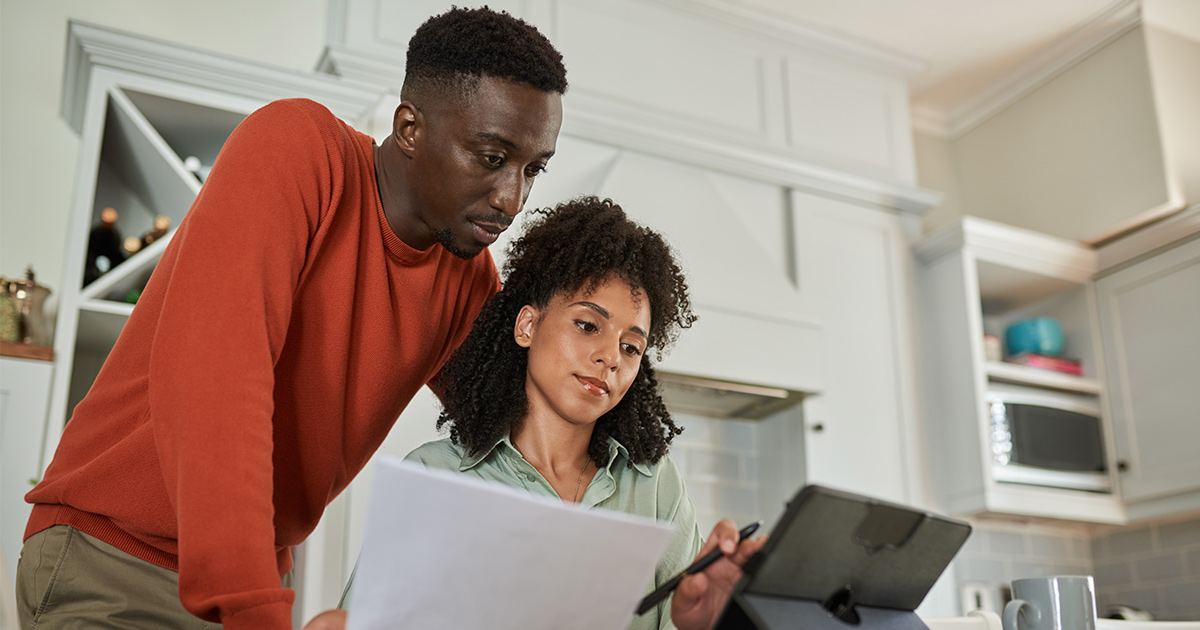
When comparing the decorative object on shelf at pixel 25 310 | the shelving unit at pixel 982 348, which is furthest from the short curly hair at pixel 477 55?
the shelving unit at pixel 982 348

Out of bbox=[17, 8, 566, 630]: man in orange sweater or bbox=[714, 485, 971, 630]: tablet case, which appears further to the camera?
bbox=[17, 8, 566, 630]: man in orange sweater

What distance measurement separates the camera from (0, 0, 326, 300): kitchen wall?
2.45m

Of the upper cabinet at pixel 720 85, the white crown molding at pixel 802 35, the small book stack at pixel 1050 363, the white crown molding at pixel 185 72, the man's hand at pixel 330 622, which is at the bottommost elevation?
the man's hand at pixel 330 622

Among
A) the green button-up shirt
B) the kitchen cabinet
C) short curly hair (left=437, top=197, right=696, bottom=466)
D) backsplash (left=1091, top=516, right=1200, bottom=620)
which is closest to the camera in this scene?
the green button-up shirt

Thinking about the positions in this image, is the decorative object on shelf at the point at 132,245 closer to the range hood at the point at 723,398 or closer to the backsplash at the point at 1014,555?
the range hood at the point at 723,398

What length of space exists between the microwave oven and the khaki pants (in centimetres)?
A: 256

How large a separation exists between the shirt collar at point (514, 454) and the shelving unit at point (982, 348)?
1960mm

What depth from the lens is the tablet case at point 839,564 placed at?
0.71 m

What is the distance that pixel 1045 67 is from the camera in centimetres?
363

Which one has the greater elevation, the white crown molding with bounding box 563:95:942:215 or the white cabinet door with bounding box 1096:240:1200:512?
the white crown molding with bounding box 563:95:942:215

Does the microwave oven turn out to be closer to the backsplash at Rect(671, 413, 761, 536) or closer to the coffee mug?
the backsplash at Rect(671, 413, 761, 536)

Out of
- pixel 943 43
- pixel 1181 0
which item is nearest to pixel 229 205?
pixel 943 43

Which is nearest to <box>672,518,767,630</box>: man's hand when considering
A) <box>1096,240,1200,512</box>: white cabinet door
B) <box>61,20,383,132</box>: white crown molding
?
<box>61,20,383,132</box>: white crown molding

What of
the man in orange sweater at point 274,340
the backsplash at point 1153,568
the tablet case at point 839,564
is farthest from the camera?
the backsplash at point 1153,568
